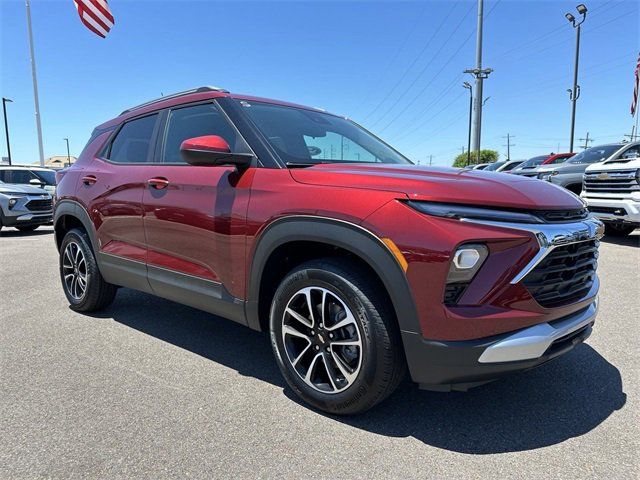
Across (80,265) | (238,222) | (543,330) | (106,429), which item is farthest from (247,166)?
(80,265)

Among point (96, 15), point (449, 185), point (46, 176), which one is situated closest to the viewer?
point (449, 185)

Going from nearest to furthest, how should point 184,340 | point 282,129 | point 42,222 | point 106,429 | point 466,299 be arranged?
point 466,299, point 106,429, point 282,129, point 184,340, point 42,222

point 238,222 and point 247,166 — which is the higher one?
point 247,166

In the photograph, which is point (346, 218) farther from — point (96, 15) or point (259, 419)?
point (96, 15)

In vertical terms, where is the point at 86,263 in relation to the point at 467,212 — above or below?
below

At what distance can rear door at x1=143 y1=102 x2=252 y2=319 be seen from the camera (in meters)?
2.85

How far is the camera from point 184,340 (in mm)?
3721

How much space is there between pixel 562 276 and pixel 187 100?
281 cm

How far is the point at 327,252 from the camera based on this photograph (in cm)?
260

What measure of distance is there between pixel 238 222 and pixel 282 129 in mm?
794

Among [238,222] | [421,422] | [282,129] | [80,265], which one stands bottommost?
[421,422]

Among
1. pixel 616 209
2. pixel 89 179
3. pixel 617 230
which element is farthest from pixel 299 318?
pixel 617 230

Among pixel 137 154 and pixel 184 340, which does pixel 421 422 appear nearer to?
pixel 184 340

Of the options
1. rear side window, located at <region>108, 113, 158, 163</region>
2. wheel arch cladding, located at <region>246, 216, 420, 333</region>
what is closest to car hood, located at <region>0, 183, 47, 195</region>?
rear side window, located at <region>108, 113, 158, 163</region>
